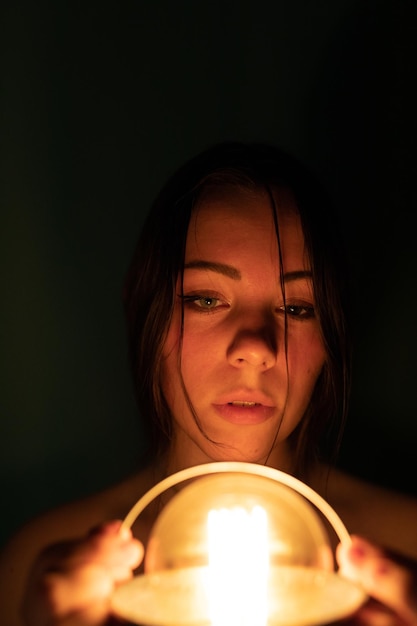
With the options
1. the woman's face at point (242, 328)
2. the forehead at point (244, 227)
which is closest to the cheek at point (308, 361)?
the woman's face at point (242, 328)

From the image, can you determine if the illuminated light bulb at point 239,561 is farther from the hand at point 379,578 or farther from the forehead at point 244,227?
the forehead at point 244,227

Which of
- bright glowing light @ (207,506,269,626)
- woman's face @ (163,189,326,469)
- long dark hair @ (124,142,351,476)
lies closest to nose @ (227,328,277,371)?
woman's face @ (163,189,326,469)

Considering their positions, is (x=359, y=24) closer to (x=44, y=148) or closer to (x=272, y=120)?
(x=272, y=120)

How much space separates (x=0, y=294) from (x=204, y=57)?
571mm

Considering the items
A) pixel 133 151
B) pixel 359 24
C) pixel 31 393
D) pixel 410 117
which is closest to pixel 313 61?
pixel 359 24

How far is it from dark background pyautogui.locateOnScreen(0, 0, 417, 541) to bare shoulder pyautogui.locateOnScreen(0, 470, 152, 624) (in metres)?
0.25

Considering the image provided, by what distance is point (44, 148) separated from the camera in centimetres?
125

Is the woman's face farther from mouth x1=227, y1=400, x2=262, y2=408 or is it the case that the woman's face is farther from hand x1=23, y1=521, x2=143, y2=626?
hand x1=23, y1=521, x2=143, y2=626

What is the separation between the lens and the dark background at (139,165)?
4.10ft

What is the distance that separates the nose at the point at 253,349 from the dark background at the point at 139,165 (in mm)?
467

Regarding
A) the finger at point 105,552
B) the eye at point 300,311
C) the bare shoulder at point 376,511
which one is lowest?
the bare shoulder at point 376,511

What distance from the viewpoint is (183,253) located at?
3.03 feet

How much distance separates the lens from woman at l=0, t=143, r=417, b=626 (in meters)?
0.90

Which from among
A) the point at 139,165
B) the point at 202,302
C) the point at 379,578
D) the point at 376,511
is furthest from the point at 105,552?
the point at 139,165
